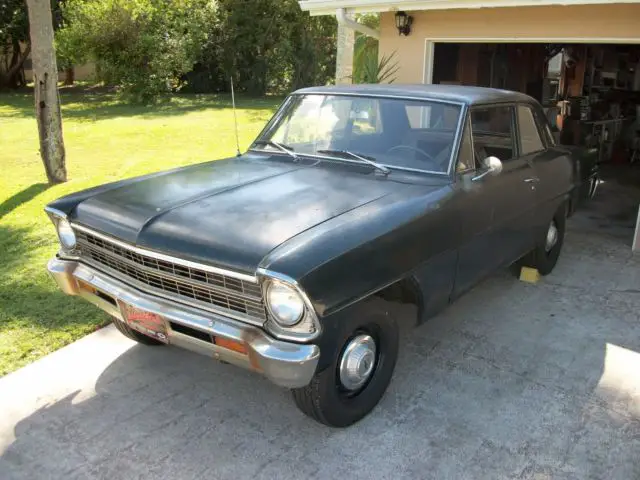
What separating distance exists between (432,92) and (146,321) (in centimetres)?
244

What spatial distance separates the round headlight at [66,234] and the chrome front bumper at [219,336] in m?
0.25

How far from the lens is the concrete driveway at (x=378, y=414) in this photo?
2.97 m

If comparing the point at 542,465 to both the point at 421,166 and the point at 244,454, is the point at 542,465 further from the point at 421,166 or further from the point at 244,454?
the point at 421,166

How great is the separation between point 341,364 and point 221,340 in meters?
0.63

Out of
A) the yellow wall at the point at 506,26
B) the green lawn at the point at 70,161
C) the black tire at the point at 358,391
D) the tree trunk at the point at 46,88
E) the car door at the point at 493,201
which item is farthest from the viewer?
the tree trunk at the point at 46,88

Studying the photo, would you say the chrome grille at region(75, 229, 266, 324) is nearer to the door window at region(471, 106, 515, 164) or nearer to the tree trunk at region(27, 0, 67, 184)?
the door window at region(471, 106, 515, 164)

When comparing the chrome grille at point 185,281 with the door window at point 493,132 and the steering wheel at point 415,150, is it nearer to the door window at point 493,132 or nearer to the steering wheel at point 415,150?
the steering wheel at point 415,150

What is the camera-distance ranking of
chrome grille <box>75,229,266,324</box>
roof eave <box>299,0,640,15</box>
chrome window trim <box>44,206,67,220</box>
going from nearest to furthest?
1. chrome grille <box>75,229,266,324</box>
2. chrome window trim <box>44,206,67,220</box>
3. roof eave <box>299,0,640,15</box>

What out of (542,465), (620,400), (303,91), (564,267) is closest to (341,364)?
(542,465)

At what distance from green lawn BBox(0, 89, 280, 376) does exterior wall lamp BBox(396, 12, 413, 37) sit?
13.2ft

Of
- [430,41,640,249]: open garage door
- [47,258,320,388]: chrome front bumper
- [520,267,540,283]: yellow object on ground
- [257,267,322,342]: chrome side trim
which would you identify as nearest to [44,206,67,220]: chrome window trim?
[47,258,320,388]: chrome front bumper

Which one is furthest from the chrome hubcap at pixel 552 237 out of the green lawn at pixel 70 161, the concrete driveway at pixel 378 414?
the green lawn at pixel 70 161

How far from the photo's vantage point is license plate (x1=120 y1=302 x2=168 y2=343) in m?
3.02

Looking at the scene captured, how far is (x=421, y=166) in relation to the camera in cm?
379
